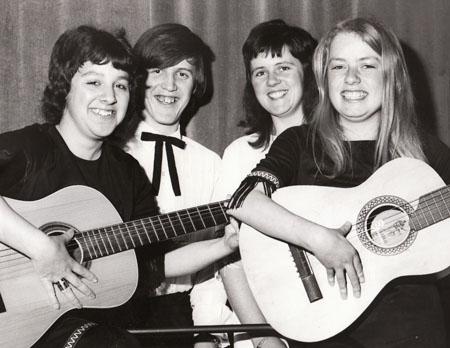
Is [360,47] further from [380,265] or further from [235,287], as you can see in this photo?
[235,287]

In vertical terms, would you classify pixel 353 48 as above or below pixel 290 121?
above

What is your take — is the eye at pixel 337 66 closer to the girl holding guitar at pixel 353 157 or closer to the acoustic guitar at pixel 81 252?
the girl holding guitar at pixel 353 157

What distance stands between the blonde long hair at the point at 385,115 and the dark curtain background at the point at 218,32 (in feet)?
2.64

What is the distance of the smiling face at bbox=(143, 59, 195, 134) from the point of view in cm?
262

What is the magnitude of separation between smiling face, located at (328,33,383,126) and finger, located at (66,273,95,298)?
111cm

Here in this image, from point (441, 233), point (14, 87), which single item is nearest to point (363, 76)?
point (441, 233)

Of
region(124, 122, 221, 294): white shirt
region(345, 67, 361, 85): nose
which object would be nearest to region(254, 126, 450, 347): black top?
region(345, 67, 361, 85): nose

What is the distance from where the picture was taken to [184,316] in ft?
8.62

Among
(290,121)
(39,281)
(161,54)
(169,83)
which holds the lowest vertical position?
(39,281)

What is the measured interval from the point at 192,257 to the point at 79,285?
1.98ft

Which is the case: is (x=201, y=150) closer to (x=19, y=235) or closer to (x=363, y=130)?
Result: (x=363, y=130)

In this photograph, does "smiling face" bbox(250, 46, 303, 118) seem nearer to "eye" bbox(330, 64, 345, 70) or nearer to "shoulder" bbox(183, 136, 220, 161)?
"shoulder" bbox(183, 136, 220, 161)

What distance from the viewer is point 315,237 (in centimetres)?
185

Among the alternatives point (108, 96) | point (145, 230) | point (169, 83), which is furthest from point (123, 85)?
point (145, 230)
